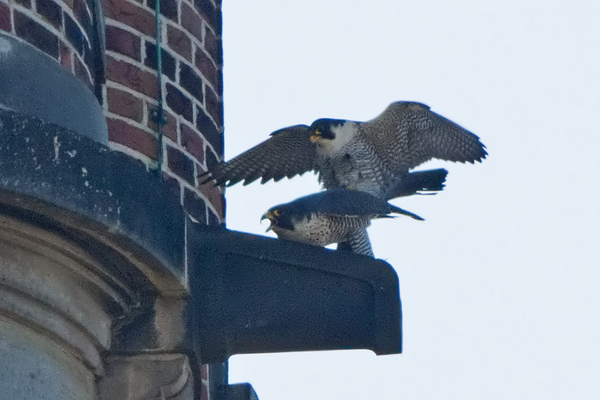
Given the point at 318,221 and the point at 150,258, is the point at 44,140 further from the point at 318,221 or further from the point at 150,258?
the point at 318,221

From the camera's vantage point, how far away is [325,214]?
4539 mm

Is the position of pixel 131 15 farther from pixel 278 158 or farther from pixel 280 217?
pixel 278 158

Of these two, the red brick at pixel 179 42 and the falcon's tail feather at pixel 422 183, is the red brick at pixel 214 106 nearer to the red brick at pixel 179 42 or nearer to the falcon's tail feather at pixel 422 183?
the red brick at pixel 179 42

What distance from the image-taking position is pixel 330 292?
3.24 metres

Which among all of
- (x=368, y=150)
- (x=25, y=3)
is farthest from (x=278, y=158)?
(x=25, y=3)

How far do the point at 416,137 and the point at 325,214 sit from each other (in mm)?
1807

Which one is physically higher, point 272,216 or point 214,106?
point 214,106

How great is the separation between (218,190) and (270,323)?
1120mm

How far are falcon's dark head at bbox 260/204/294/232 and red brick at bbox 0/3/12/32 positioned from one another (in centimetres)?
159

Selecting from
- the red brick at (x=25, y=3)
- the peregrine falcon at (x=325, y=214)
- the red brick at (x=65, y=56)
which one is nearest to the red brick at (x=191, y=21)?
the peregrine falcon at (x=325, y=214)

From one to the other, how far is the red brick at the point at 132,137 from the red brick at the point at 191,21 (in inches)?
21.8

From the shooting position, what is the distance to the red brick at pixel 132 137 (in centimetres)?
367

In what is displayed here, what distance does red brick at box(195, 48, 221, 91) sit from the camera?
4.18 m

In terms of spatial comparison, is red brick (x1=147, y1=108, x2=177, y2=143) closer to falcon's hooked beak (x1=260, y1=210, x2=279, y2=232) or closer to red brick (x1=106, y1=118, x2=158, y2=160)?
red brick (x1=106, y1=118, x2=158, y2=160)
